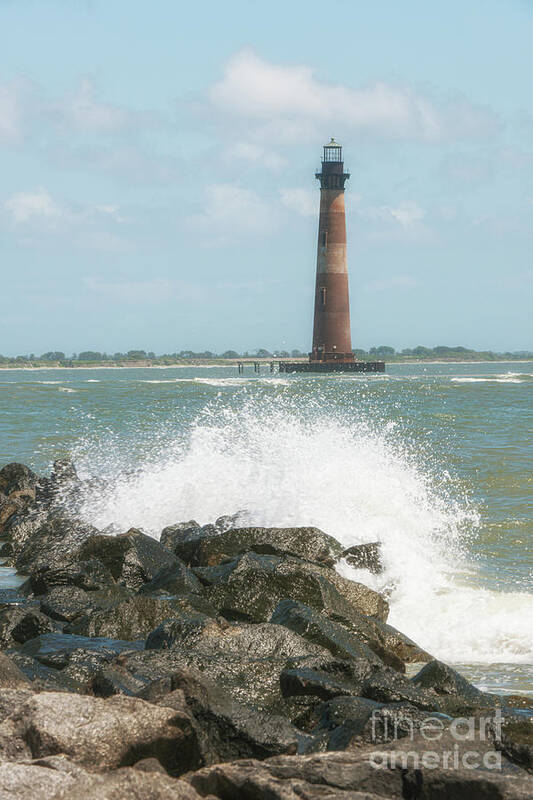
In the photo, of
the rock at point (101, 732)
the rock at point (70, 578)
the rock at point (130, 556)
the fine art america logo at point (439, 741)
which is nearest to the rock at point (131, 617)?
the rock at point (70, 578)

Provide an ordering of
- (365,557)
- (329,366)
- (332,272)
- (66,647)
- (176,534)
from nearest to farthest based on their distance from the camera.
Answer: (66,647) → (365,557) → (176,534) → (332,272) → (329,366)

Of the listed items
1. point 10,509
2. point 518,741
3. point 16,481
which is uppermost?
point 518,741

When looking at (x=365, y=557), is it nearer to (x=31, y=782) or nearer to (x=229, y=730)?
(x=229, y=730)

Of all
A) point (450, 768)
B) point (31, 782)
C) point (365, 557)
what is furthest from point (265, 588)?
point (31, 782)

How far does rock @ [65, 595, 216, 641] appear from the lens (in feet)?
21.2

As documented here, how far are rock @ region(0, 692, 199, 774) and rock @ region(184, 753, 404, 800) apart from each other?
0.34m

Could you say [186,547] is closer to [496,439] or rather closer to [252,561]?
[252,561]

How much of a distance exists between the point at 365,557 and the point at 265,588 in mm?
3002

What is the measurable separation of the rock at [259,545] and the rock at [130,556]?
1.10 feet

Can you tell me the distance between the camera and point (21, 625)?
6414mm

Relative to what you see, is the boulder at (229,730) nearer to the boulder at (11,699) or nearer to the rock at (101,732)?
the rock at (101,732)

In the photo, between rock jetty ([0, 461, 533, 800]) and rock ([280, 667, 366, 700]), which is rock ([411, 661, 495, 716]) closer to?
rock jetty ([0, 461, 533, 800])

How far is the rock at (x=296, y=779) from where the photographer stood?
10.7ft

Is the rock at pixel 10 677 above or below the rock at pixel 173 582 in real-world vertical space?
above
